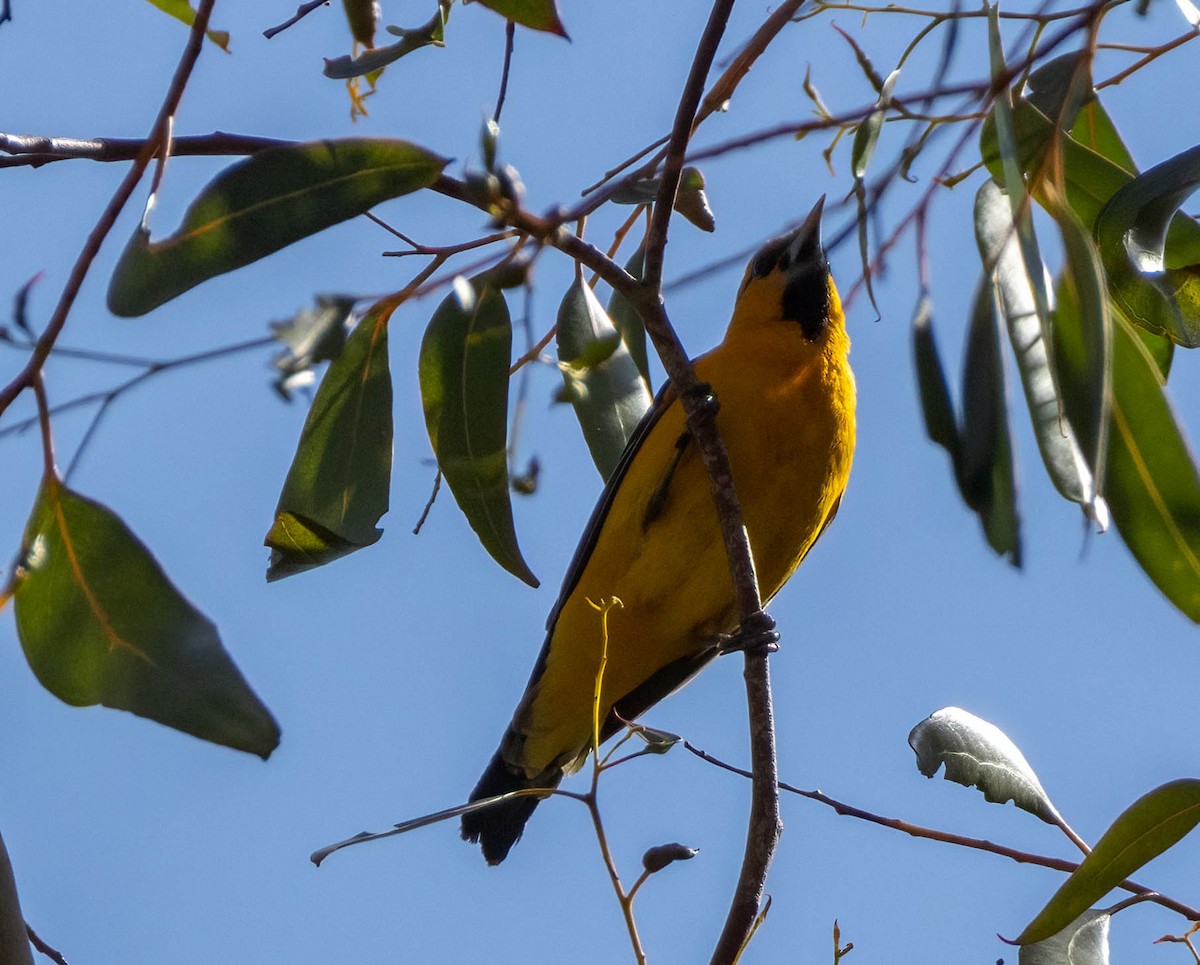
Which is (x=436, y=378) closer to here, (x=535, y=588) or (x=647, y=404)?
(x=535, y=588)

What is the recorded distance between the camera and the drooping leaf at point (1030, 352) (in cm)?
162

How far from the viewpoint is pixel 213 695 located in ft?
5.44

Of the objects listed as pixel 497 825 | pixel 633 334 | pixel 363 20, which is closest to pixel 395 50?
pixel 363 20

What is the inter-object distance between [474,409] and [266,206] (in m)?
0.59

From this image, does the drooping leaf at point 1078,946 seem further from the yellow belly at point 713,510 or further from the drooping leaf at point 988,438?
the yellow belly at point 713,510

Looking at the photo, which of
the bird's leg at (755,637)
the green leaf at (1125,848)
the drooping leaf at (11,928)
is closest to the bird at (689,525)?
the bird's leg at (755,637)

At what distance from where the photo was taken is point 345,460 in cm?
217

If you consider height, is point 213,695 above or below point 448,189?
below

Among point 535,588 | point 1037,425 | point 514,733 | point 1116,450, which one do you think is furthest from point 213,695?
point 514,733

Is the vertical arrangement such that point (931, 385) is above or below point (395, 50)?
below

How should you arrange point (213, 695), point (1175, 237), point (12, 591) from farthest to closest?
point (1175, 237) → point (12, 591) → point (213, 695)

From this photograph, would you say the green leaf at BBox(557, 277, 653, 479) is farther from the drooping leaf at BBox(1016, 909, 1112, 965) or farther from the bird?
the drooping leaf at BBox(1016, 909, 1112, 965)

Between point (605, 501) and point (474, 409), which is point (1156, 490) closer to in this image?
point (474, 409)

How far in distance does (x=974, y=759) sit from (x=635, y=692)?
1382 millimetres
